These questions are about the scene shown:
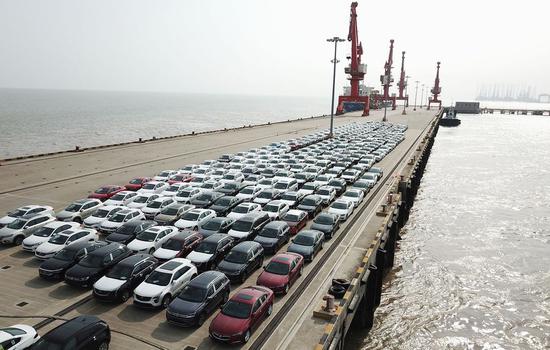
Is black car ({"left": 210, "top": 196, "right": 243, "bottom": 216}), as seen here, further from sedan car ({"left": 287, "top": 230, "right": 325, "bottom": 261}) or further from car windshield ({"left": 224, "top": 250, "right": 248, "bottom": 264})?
car windshield ({"left": 224, "top": 250, "right": 248, "bottom": 264})

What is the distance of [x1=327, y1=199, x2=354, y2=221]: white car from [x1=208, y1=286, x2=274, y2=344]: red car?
1144 centimetres

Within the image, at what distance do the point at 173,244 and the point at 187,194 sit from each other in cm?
986

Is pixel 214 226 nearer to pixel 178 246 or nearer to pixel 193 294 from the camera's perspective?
pixel 178 246

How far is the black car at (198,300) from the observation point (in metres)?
14.2

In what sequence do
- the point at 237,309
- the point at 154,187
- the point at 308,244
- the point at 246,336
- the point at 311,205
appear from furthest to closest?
1. the point at 154,187
2. the point at 311,205
3. the point at 308,244
4. the point at 237,309
5. the point at 246,336

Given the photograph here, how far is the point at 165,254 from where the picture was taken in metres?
19.0

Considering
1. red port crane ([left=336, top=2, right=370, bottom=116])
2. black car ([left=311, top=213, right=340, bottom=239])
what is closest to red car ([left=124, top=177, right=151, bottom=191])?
black car ([left=311, top=213, right=340, bottom=239])

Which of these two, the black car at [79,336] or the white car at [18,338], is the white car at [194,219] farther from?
the white car at [18,338]

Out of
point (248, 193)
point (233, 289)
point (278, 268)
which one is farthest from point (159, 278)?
point (248, 193)

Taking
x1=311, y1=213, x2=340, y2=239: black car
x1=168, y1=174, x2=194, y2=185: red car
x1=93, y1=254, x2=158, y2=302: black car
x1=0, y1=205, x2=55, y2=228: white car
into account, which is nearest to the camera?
x1=93, y1=254, x2=158, y2=302: black car

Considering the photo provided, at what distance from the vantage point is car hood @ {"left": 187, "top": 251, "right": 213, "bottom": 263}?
60.1ft

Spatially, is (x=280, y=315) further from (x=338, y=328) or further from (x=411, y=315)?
(x=411, y=315)

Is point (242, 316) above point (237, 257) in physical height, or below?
below

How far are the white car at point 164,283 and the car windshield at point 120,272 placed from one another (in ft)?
2.77
